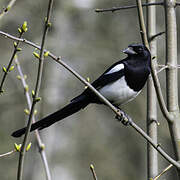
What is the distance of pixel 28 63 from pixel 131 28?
130 inches

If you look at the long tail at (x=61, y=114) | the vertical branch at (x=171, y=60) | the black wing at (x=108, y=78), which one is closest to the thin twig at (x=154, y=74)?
the vertical branch at (x=171, y=60)

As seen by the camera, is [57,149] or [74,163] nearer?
[57,149]

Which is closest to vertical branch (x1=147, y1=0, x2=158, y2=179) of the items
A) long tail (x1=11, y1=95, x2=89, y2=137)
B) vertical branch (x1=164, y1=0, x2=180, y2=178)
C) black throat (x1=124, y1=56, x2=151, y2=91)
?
vertical branch (x1=164, y1=0, x2=180, y2=178)

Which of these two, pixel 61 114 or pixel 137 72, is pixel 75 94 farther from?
pixel 61 114

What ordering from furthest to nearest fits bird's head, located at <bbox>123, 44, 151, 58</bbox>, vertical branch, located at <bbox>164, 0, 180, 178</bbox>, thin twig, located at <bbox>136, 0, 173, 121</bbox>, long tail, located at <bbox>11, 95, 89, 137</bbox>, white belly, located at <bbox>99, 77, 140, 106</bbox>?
bird's head, located at <bbox>123, 44, 151, 58</bbox>, white belly, located at <bbox>99, 77, 140, 106</bbox>, long tail, located at <bbox>11, 95, 89, 137</bbox>, vertical branch, located at <bbox>164, 0, 180, 178</bbox>, thin twig, located at <bbox>136, 0, 173, 121</bbox>

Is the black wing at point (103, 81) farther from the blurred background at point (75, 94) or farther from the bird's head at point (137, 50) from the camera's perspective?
the blurred background at point (75, 94)

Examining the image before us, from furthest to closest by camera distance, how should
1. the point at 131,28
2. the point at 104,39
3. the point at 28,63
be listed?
the point at 131,28 → the point at 104,39 → the point at 28,63

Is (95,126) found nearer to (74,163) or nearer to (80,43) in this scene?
(74,163)

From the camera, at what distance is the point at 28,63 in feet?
30.8

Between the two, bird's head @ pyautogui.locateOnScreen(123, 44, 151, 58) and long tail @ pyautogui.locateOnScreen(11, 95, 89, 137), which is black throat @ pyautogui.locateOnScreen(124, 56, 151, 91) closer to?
bird's head @ pyautogui.locateOnScreen(123, 44, 151, 58)

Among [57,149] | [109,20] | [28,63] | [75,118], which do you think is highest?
[109,20]

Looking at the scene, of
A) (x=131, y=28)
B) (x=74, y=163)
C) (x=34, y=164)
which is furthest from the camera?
(x=74, y=163)

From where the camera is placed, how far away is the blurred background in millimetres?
8711

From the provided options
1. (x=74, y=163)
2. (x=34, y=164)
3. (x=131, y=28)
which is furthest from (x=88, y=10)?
(x=74, y=163)
